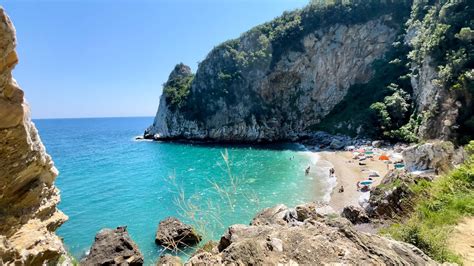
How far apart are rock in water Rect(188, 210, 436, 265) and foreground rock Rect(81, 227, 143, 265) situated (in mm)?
11688

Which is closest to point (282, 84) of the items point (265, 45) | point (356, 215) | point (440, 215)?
point (265, 45)

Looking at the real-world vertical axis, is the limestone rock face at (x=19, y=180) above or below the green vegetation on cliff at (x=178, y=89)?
below

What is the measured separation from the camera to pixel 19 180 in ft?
11.0

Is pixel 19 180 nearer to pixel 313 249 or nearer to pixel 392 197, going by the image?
pixel 313 249

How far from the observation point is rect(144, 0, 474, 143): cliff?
47.2 m

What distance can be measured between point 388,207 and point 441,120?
2343 centimetres

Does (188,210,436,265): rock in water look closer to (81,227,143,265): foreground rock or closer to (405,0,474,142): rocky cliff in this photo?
(81,227,143,265): foreground rock

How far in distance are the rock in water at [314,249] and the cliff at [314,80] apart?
41.0 m

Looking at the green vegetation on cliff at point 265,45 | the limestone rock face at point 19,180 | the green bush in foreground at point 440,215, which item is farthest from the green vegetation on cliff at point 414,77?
the limestone rock face at point 19,180

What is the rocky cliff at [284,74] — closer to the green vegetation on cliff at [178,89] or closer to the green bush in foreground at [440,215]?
the green vegetation on cliff at [178,89]

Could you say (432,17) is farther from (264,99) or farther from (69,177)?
(69,177)

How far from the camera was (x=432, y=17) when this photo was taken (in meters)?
39.4

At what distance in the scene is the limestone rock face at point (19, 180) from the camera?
2836mm

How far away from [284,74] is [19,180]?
61854 mm
